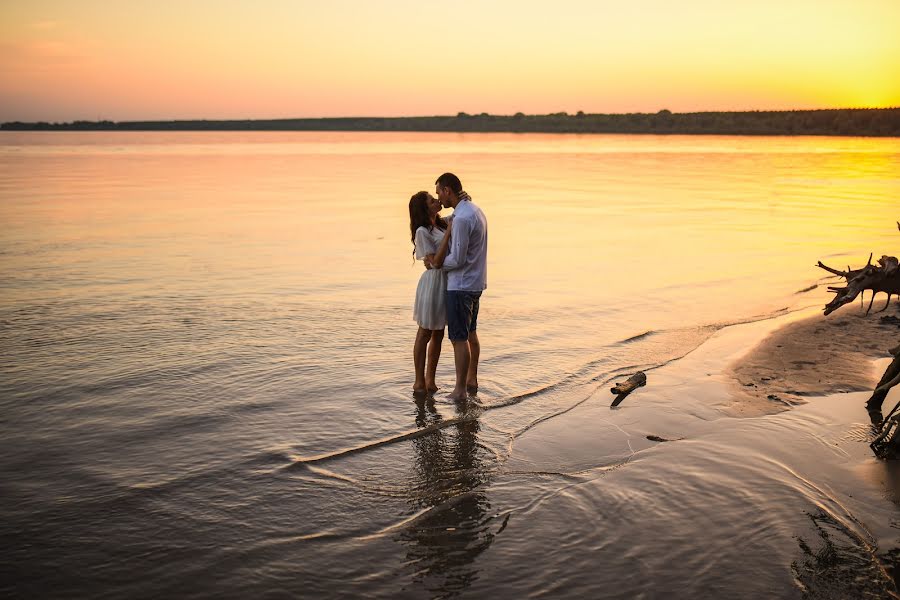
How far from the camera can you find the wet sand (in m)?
7.75

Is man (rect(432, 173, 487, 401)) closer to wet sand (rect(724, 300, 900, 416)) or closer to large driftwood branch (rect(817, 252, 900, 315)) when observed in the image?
wet sand (rect(724, 300, 900, 416))

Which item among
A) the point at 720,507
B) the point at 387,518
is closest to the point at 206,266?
the point at 387,518

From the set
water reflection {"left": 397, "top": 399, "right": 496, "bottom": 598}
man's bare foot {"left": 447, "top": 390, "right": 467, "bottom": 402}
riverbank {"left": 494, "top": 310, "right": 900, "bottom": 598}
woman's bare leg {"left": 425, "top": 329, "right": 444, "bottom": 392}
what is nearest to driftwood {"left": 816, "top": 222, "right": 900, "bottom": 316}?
riverbank {"left": 494, "top": 310, "right": 900, "bottom": 598}

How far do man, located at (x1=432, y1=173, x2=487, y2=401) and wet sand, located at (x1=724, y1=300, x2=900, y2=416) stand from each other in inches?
102

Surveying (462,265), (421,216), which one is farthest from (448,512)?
(421,216)

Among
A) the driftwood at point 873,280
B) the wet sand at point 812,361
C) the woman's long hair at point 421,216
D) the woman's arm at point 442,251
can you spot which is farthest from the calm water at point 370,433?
the woman's long hair at point 421,216

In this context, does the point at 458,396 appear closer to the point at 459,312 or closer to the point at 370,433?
the point at 459,312

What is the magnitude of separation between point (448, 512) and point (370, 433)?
173 cm

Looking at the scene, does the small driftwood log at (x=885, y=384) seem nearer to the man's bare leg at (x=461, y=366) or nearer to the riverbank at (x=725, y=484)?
the riverbank at (x=725, y=484)

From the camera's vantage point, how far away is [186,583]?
4.48 m

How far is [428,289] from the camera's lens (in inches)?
305

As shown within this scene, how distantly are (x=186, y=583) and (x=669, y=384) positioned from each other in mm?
5429

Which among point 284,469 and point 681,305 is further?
point 681,305

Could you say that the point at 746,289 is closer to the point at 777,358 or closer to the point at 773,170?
the point at 777,358
